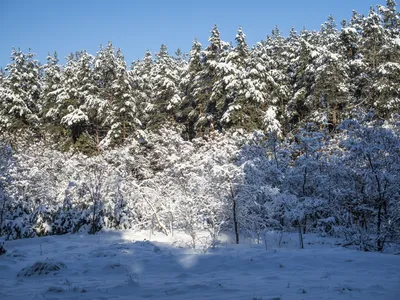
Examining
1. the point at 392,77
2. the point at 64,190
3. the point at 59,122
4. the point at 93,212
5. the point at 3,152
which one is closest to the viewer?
the point at 93,212

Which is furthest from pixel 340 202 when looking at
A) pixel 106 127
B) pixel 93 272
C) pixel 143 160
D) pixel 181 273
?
pixel 106 127

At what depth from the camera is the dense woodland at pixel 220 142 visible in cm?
1132

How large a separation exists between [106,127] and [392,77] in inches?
1010

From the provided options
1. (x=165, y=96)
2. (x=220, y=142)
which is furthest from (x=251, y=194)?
(x=165, y=96)

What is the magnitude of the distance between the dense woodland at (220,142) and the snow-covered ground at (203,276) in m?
3.08

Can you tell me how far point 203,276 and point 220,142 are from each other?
12.3 metres

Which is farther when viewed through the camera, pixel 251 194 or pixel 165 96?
pixel 165 96

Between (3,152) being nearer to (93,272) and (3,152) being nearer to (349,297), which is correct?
(93,272)

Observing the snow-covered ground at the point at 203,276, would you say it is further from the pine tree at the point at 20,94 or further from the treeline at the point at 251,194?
the pine tree at the point at 20,94

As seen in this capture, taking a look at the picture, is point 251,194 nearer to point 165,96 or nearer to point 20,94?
point 165,96

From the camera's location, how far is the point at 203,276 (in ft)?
20.6

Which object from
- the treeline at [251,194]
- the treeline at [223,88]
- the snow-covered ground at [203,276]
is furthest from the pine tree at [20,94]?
the snow-covered ground at [203,276]

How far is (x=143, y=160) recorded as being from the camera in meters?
23.0

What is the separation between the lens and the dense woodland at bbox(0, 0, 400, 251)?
37.1ft
